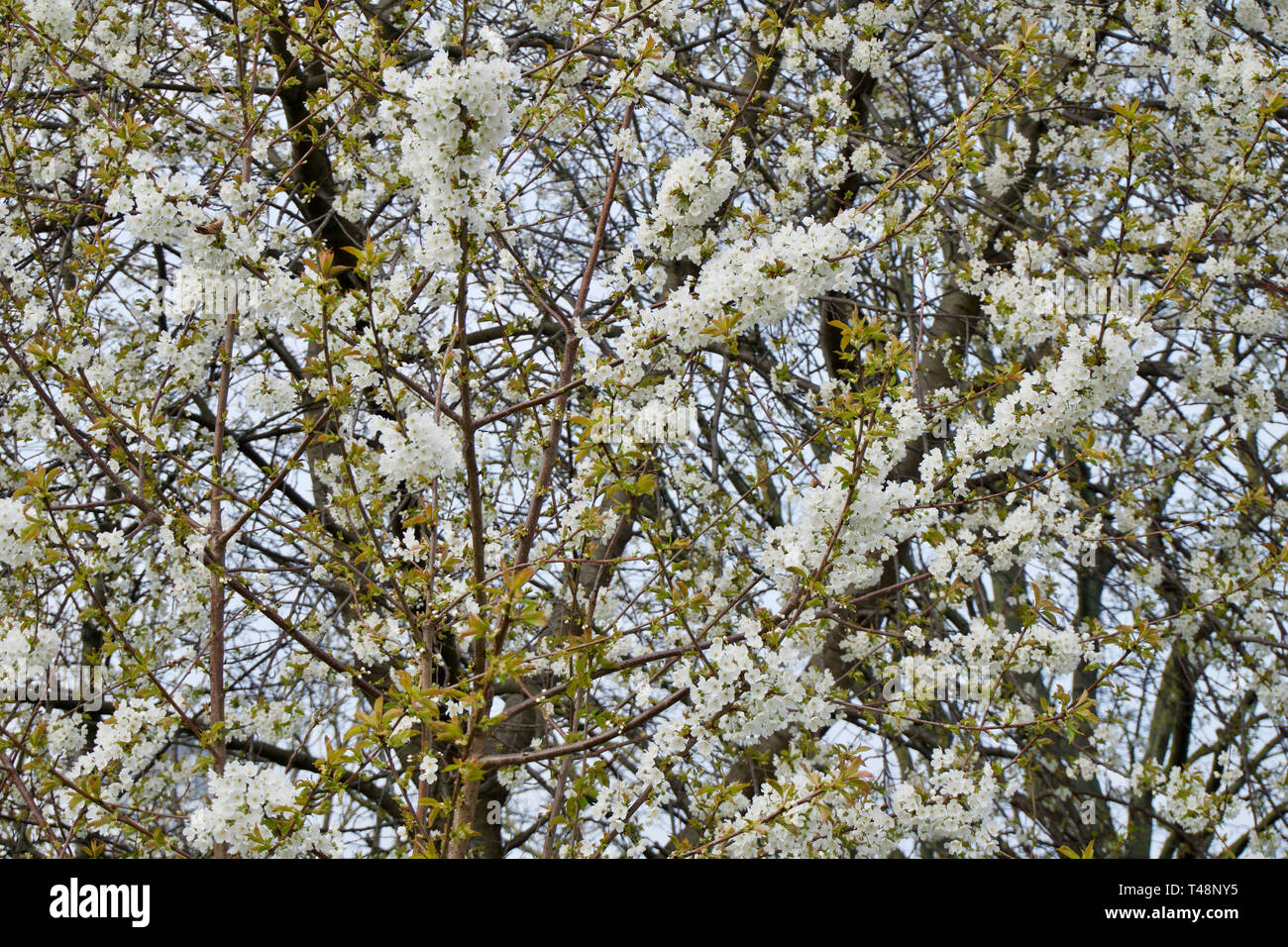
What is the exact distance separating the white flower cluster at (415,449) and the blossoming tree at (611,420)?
0.01 meters

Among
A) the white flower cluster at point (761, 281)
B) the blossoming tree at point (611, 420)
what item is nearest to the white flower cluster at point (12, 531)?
the blossoming tree at point (611, 420)

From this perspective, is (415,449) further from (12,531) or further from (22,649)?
(22,649)

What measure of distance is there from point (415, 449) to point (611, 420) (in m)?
0.48

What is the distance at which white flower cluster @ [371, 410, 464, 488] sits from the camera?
2338mm

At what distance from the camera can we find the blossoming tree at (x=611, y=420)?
Answer: 2.49 m

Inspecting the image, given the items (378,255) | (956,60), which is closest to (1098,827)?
(956,60)

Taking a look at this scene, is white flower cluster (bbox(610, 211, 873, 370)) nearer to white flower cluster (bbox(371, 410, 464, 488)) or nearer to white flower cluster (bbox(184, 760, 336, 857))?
white flower cluster (bbox(371, 410, 464, 488))

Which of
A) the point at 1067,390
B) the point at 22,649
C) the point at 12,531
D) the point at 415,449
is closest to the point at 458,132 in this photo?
the point at 415,449

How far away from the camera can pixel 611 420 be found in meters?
2.54

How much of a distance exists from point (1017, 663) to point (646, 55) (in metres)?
2.20

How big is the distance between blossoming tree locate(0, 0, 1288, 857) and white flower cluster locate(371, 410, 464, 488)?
10 millimetres

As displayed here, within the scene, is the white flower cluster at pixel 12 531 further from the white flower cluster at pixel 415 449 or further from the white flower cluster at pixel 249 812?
the white flower cluster at pixel 415 449

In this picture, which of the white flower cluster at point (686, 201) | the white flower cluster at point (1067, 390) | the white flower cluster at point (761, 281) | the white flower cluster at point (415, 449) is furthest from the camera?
the white flower cluster at point (1067, 390)
